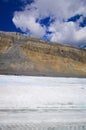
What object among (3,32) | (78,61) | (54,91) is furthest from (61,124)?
(78,61)

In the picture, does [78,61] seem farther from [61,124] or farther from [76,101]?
[61,124]

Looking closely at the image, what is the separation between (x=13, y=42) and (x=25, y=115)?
70.8ft

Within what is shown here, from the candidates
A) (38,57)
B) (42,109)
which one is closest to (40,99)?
(42,109)

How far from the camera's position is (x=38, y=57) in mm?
27141

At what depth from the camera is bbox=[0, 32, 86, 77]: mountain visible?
2377 cm

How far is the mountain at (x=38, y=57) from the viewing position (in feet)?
78.0

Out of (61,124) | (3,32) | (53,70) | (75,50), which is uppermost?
(3,32)

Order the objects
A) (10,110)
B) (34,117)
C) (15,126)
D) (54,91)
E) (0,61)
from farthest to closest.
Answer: (0,61) < (54,91) < (10,110) < (34,117) < (15,126)

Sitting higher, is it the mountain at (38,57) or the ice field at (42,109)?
the mountain at (38,57)

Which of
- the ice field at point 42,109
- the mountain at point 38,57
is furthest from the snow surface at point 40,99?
the mountain at point 38,57

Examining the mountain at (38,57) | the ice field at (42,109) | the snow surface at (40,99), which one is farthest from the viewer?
the mountain at (38,57)

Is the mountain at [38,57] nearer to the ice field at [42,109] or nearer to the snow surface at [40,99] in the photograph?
the snow surface at [40,99]

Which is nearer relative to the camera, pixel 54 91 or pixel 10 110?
pixel 10 110

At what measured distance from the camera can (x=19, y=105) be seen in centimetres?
561
